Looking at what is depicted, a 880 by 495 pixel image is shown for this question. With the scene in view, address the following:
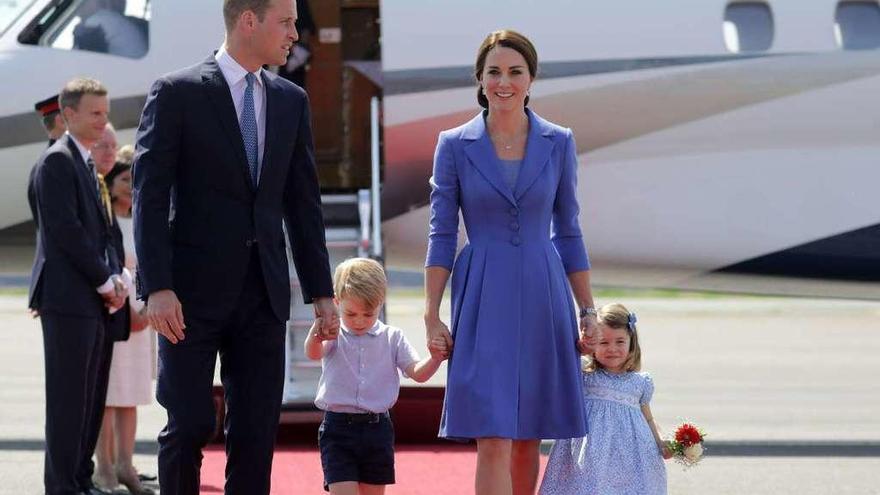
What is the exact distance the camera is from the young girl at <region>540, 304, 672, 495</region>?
5.78 metres

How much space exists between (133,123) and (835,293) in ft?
14.1

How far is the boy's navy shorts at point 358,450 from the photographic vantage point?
5.84 metres

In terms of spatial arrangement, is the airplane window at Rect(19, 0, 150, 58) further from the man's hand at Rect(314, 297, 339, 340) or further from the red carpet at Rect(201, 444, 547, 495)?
the man's hand at Rect(314, 297, 339, 340)

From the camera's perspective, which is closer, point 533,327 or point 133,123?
point 533,327

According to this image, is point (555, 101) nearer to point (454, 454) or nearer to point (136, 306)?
point (454, 454)

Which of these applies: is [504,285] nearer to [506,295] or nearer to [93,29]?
[506,295]

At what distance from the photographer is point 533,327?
5426 mm

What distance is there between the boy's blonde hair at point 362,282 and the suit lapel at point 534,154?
0.70 m

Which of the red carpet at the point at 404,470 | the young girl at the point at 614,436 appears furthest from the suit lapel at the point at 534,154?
the red carpet at the point at 404,470

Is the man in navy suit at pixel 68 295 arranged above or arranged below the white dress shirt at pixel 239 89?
below

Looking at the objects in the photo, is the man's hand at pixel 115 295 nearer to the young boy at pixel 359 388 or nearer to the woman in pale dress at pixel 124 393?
the woman in pale dress at pixel 124 393

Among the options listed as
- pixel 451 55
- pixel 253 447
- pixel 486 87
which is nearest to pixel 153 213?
pixel 253 447

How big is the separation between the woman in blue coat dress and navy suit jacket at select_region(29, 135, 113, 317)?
1.94m

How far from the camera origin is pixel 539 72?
31.2ft
